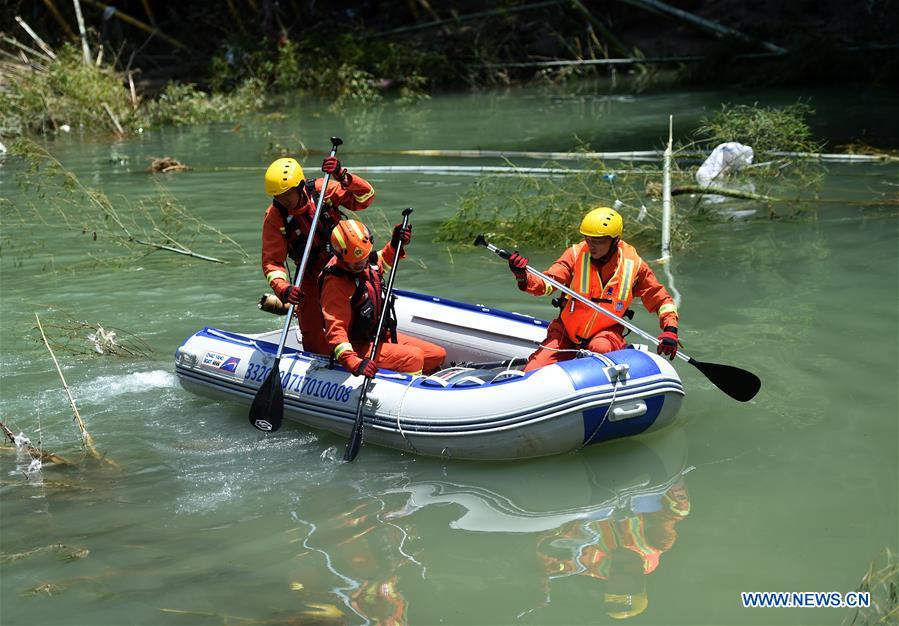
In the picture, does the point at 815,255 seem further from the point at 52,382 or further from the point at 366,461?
the point at 52,382

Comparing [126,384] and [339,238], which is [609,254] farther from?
[126,384]

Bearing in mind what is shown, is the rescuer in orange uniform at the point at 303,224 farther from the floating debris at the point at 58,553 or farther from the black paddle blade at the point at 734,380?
the black paddle blade at the point at 734,380

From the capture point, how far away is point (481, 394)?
18.9 ft

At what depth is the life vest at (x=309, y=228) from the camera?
6.31 m

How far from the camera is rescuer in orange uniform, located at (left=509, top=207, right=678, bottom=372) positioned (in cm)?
593

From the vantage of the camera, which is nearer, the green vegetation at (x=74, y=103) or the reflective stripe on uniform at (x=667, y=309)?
the reflective stripe on uniform at (x=667, y=309)

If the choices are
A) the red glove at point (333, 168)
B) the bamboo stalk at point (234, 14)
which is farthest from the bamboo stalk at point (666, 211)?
the bamboo stalk at point (234, 14)

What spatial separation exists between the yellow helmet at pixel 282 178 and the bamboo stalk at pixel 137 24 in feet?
51.0

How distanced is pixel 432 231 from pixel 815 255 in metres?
3.49

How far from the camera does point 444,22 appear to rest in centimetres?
2094

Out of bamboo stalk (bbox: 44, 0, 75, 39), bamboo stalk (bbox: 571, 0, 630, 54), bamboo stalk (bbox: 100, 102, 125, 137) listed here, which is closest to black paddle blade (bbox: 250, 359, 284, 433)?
bamboo stalk (bbox: 100, 102, 125, 137)

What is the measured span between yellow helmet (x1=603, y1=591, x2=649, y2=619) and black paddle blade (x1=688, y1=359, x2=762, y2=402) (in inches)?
67.2

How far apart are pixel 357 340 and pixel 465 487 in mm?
1178

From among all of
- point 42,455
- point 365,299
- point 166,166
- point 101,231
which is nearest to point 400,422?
point 365,299
